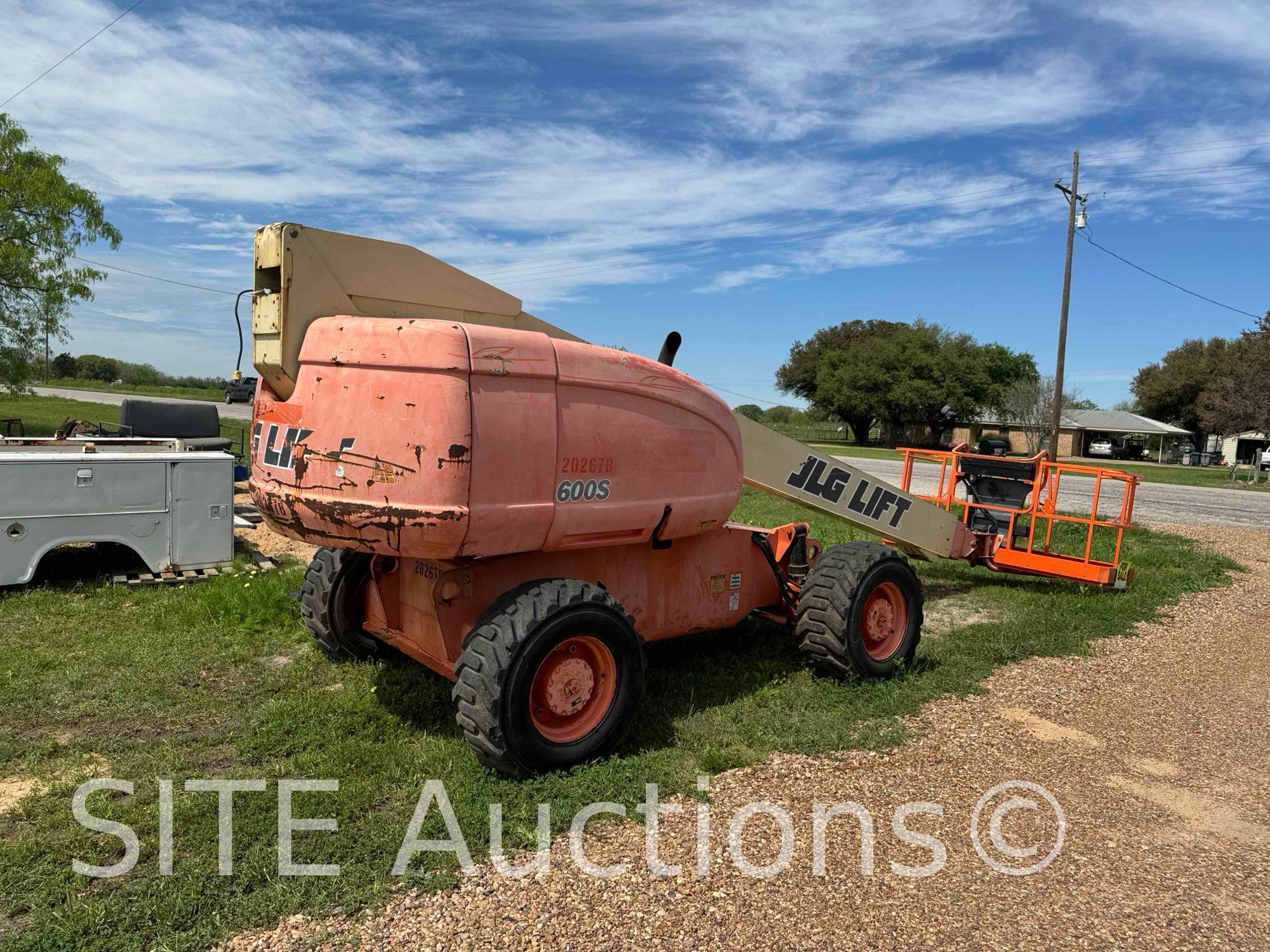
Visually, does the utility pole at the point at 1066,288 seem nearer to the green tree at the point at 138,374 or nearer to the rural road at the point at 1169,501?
the rural road at the point at 1169,501

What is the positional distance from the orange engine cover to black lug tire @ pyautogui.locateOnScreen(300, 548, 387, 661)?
4.11ft

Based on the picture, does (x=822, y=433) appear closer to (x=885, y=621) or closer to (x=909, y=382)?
(x=909, y=382)

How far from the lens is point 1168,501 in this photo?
22375 mm

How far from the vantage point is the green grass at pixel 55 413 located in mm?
23016

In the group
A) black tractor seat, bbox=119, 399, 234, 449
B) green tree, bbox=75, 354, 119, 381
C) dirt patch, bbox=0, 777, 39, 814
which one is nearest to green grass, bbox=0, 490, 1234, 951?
dirt patch, bbox=0, 777, 39, 814

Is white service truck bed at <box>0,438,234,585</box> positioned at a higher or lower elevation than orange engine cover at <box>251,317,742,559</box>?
lower

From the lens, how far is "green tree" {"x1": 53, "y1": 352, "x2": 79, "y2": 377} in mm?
77300

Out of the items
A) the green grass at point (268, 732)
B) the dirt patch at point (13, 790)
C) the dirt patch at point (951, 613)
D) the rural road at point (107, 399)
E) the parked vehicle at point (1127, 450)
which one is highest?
the parked vehicle at point (1127, 450)

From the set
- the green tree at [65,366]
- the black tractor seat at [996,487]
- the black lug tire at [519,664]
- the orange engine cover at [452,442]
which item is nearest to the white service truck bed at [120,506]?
the orange engine cover at [452,442]

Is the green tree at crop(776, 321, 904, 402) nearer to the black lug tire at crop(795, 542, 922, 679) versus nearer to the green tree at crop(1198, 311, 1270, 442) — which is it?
the green tree at crop(1198, 311, 1270, 442)

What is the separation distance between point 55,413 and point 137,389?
1432 inches

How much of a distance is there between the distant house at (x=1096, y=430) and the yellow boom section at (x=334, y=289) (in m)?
59.7

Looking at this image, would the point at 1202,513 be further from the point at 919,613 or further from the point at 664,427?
the point at 664,427

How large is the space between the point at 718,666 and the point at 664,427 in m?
2.23
